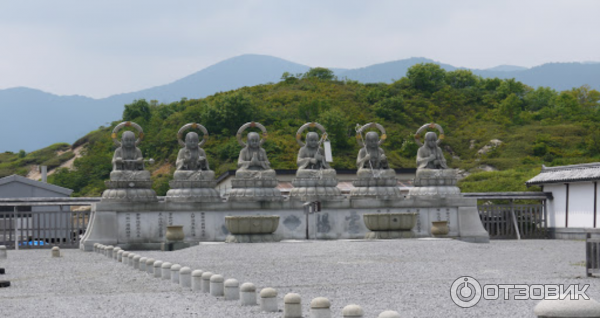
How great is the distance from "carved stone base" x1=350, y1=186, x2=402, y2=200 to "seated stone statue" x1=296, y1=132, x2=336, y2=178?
1160 millimetres

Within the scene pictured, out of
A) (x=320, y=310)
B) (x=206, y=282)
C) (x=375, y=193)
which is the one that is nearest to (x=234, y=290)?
(x=206, y=282)

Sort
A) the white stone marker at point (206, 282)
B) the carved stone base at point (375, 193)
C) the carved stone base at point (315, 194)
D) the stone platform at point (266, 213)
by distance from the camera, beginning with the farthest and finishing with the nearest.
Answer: the carved stone base at point (375, 193) < the carved stone base at point (315, 194) < the stone platform at point (266, 213) < the white stone marker at point (206, 282)

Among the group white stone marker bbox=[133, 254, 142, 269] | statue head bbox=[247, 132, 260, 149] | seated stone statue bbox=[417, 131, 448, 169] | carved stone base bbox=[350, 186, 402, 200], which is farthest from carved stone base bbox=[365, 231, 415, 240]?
white stone marker bbox=[133, 254, 142, 269]

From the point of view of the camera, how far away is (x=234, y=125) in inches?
2876

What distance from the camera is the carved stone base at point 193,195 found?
31016mm

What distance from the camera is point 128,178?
3100 cm

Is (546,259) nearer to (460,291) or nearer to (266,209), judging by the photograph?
(460,291)

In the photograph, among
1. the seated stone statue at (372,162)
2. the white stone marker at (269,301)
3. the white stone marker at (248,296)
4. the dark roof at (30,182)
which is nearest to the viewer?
the white stone marker at (269,301)

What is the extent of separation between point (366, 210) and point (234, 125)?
1661 inches

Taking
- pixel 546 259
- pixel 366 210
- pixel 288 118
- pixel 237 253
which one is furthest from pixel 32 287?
pixel 288 118

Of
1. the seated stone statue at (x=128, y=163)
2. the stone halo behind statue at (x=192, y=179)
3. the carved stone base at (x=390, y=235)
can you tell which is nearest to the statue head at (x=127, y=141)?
the seated stone statue at (x=128, y=163)

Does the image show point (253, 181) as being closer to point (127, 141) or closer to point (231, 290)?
point (127, 141)

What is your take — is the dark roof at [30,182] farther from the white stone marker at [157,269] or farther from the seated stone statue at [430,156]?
the white stone marker at [157,269]

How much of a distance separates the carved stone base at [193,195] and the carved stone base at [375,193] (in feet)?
18.0
